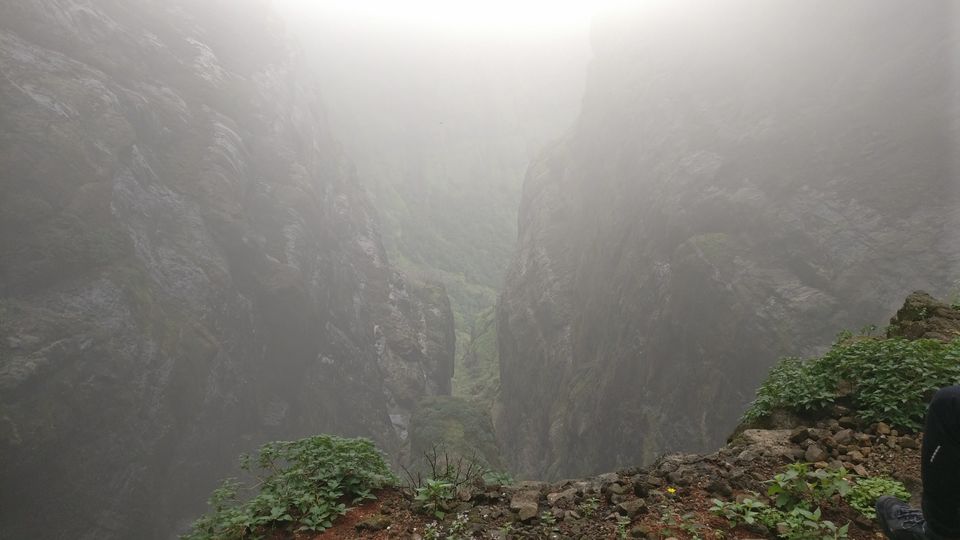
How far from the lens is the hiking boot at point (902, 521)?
321 centimetres

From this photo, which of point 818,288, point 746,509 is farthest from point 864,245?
point 746,509

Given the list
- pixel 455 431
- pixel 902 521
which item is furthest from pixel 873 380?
pixel 455 431

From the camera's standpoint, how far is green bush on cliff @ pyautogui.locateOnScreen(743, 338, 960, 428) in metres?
6.14

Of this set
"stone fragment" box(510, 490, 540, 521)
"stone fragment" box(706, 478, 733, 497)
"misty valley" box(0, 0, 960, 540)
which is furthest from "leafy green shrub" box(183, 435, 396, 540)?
"stone fragment" box(706, 478, 733, 497)

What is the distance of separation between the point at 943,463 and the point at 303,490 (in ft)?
18.8

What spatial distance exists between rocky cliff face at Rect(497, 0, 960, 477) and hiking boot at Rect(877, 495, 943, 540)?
1889 centimetres

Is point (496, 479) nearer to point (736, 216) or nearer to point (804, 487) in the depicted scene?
point (804, 487)

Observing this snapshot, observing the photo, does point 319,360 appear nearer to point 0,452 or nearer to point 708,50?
point 0,452

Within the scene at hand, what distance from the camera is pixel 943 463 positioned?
116 inches

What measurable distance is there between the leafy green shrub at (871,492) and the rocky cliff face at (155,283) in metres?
26.5

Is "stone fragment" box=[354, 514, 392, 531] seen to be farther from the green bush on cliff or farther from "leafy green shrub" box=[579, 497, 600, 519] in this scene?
the green bush on cliff

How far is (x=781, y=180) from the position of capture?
2464 cm

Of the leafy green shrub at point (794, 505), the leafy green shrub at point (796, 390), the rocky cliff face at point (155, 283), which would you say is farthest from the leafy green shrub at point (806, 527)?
the rocky cliff face at point (155, 283)

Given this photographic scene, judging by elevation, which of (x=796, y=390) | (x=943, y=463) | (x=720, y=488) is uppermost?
(x=943, y=463)
